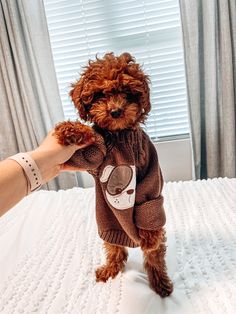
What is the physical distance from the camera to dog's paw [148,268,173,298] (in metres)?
0.96

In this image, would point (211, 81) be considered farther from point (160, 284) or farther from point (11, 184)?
point (11, 184)

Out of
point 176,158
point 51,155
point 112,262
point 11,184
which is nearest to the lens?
point 11,184

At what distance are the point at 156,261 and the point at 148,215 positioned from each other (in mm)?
179

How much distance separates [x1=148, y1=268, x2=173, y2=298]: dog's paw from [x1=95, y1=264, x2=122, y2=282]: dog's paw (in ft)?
0.43

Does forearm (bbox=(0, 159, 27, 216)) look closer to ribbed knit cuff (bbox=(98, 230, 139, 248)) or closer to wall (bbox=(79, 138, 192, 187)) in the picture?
ribbed knit cuff (bbox=(98, 230, 139, 248))

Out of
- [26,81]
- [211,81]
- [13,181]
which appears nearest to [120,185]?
[13,181]

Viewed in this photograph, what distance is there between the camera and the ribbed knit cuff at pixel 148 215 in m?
0.95

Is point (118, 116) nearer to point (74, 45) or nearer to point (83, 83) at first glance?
point (83, 83)

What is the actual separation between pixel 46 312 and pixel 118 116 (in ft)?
2.10

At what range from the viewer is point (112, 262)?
3.53 ft

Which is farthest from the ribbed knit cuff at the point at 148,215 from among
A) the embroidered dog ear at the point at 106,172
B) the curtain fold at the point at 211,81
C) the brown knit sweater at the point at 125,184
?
the curtain fold at the point at 211,81

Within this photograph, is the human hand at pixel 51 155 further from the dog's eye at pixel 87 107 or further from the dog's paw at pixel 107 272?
the dog's paw at pixel 107 272

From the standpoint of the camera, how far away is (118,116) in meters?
0.84

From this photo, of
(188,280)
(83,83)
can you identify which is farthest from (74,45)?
(188,280)
